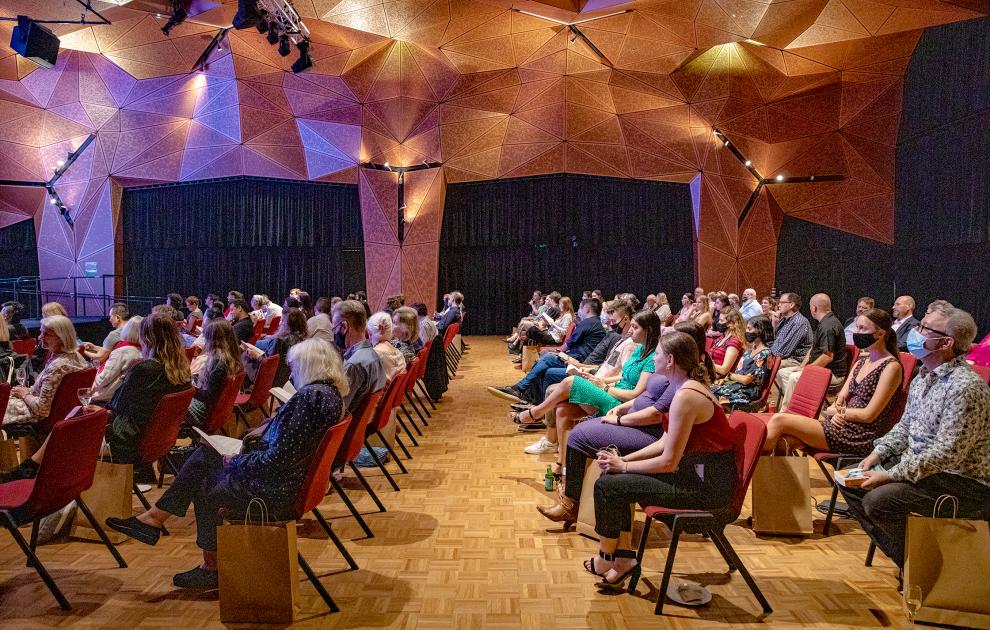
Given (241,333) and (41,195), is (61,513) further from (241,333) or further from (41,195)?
(41,195)

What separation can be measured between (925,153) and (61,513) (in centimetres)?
1371

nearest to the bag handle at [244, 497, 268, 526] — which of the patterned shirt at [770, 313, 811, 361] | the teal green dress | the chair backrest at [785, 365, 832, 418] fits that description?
the teal green dress

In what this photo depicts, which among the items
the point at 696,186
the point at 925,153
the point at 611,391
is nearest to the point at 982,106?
the point at 925,153

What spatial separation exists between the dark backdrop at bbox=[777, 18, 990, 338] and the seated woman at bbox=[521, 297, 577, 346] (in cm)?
600

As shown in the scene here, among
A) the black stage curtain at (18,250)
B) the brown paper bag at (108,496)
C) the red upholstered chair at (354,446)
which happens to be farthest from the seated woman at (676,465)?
the black stage curtain at (18,250)

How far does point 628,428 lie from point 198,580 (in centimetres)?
228

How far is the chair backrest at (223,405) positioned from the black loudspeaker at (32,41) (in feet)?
23.8

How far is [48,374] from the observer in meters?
4.54

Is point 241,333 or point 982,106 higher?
point 982,106

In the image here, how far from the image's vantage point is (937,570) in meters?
2.93

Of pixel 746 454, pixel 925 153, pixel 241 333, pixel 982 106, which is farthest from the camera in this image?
pixel 925 153

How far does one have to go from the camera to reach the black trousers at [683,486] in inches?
124

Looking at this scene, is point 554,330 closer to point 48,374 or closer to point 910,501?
point 48,374

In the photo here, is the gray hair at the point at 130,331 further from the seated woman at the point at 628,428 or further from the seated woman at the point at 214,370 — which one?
the seated woman at the point at 628,428
